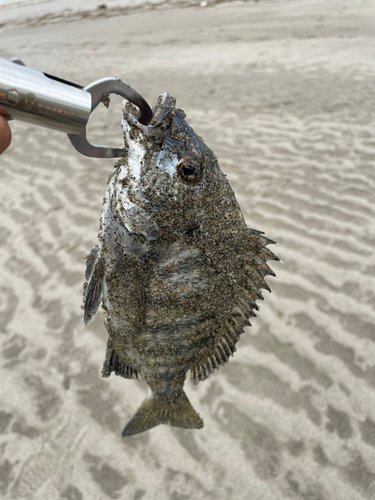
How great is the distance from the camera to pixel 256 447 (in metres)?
3.00

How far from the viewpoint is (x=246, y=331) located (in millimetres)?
3711

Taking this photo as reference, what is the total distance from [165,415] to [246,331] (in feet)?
5.04

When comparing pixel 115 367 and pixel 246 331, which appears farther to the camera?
pixel 246 331

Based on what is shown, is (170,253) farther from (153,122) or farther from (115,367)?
(115,367)

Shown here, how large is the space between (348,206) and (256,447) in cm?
321

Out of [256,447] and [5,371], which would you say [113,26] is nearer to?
[5,371]

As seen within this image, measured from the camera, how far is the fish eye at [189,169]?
158 cm

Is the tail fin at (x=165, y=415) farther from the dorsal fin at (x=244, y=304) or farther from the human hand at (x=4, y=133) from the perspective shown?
the human hand at (x=4, y=133)

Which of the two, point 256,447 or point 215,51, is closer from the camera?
point 256,447

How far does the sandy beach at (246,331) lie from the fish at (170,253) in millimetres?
1409

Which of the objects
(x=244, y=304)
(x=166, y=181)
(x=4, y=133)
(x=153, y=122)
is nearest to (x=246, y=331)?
(x=244, y=304)

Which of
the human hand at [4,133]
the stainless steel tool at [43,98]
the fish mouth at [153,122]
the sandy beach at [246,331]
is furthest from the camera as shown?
the sandy beach at [246,331]

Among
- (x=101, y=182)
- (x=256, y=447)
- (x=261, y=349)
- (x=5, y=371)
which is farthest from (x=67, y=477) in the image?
(x=101, y=182)

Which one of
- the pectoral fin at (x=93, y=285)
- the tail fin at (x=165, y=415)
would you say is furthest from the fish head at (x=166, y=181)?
the tail fin at (x=165, y=415)
